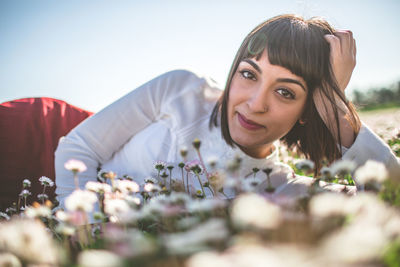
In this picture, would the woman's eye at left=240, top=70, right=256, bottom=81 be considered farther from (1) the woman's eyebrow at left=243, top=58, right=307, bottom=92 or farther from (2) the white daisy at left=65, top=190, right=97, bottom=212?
(2) the white daisy at left=65, top=190, right=97, bottom=212

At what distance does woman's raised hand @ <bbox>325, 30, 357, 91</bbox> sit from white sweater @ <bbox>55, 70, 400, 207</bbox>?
933 millimetres

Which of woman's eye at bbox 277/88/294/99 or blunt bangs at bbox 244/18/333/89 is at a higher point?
blunt bangs at bbox 244/18/333/89

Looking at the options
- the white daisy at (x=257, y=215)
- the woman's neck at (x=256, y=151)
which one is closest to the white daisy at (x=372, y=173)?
the white daisy at (x=257, y=215)

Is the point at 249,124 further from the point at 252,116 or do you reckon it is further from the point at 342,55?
the point at 342,55

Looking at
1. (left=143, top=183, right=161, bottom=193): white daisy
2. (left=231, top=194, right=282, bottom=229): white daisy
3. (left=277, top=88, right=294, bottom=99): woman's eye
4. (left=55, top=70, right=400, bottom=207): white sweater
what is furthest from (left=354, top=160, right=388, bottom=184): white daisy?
(left=55, top=70, right=400, bottom=207): white sweater

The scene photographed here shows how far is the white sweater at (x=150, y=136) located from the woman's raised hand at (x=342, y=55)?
93cm

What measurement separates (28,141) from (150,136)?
147 cm

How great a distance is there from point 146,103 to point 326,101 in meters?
1.61

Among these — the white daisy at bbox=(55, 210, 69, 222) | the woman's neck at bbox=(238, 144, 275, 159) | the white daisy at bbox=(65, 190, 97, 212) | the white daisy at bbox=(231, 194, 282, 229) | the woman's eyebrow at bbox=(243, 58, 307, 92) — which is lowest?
the woman's neck at bbox=(238, 144, 275, 159)

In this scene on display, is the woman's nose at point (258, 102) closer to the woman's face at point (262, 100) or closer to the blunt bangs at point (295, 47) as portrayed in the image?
the woman's face at point (262, 100)

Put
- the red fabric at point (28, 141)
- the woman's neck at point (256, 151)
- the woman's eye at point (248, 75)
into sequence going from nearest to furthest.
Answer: the woman's eye at point (248, 75) → the woman's neck at point (256, 151) → the red fabric at point (28, 141)

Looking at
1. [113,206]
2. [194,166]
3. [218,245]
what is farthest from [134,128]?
[218,245]

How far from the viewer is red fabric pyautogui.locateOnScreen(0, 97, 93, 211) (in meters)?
3.08

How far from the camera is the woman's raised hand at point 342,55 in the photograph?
7.86 feet
